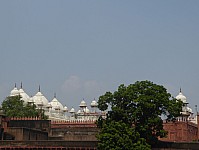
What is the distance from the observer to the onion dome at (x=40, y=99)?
59.9m

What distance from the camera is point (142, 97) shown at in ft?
89.6

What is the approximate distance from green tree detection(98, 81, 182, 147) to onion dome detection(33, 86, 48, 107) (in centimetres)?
3274

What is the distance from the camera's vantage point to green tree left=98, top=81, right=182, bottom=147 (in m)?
27.3

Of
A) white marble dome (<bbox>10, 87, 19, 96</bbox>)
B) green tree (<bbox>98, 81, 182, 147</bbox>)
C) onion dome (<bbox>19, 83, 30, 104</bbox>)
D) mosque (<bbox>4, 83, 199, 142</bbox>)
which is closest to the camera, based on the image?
green tree (<bbox>98, 81, 182, 147</bbox>)

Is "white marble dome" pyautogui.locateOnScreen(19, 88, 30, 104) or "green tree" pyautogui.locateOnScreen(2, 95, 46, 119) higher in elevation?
"white marble dome" pyautogui.locateOnScreen(19, 88, 30, 104)

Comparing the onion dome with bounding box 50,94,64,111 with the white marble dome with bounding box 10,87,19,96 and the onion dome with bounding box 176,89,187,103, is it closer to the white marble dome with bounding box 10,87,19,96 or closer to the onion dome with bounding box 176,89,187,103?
the white marble dome with bounding box 10,87,19,96

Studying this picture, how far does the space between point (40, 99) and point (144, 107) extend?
36.1 meters

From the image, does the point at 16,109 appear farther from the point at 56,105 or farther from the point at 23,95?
the point at 56,105

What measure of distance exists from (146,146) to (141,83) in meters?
4.79

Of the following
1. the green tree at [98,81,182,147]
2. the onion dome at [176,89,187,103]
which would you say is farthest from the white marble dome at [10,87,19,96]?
the green tree at [98,81,182,147]

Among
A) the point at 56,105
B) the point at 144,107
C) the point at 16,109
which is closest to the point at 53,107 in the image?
the point at 56,105

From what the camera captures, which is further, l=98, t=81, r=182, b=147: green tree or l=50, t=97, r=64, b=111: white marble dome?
l=50, t=97, r=64, b=111: white marble dome

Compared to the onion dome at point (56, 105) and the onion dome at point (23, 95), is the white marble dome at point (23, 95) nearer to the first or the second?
the onion dome at point (23, 95)

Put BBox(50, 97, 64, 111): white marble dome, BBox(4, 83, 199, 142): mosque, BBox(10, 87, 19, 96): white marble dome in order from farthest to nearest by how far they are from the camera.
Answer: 1. BBox(50, 97, 64, 111): white marble dome
2. BBox(10, 87, 19, 96): white marble dome
3. BBox(4, 83, 199, 142): mosque
